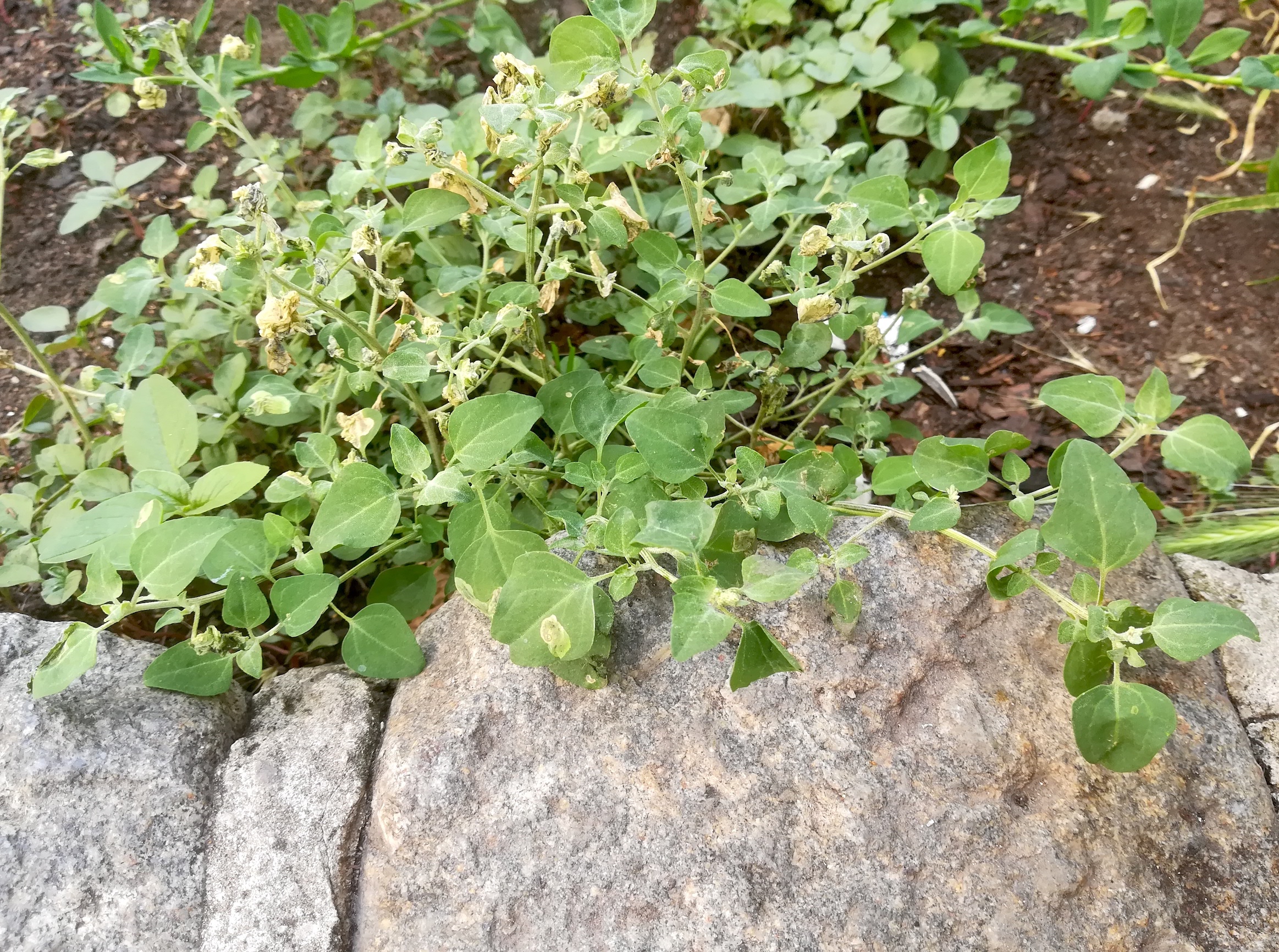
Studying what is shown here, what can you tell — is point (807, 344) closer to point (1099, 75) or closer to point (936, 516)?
point (936, 516)

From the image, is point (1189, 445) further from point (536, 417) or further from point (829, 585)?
point (536, 417)

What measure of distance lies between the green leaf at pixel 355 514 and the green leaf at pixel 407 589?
308mm

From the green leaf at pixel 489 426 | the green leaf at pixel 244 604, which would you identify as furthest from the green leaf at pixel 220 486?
the green leaf at pixel 489 426

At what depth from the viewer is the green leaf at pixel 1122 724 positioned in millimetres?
1181

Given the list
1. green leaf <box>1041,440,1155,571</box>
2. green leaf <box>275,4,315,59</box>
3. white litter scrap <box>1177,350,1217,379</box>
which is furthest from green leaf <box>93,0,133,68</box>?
white litter scrap <box>1177,350,1217,379</box>

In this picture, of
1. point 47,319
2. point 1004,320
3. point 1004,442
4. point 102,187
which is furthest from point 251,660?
point 1004,320

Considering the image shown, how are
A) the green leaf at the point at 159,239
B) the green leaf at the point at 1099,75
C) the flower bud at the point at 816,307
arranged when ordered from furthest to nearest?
the green leaf at the point at 1099,75
the green leaf at the point at 159,239
the flower bud at the point at 816,307

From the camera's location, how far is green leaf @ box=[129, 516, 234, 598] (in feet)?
4.24

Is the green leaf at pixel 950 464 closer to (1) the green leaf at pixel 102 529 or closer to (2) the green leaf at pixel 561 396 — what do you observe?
(2) the green leaf at pixel 561 396

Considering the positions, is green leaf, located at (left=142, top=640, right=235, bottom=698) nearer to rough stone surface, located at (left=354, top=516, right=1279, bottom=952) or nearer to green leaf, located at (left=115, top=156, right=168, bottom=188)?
rough stone surface, located at (left=354, top=516, right=1279, bottom=952)

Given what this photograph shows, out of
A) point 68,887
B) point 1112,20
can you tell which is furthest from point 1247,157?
point 68,887

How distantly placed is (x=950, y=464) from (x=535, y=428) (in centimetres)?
95

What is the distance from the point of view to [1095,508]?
123cm

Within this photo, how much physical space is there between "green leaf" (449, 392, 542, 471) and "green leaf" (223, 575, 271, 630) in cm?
42
